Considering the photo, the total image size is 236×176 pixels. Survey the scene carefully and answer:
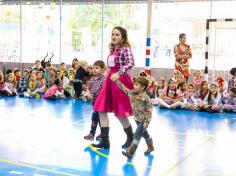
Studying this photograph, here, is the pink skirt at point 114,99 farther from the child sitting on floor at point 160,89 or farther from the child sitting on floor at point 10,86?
the child sitting on floor at point 10,86

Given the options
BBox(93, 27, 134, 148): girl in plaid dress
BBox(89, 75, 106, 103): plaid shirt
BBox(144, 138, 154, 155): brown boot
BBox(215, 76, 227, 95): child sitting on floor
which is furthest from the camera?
BBox(215, 76, 227, 95): child sitting on floor

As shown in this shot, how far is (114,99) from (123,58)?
55 cm

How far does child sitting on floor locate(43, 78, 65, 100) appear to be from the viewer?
10461mm

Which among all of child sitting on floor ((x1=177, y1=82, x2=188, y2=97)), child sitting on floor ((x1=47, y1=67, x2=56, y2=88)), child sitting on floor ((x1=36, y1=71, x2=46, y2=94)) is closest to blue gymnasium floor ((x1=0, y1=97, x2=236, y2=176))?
child sitting on floor ((x1=177, y1=82, x2=188, y2=97))

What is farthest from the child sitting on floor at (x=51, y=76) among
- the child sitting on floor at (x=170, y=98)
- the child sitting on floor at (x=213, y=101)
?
the child sitting on floor at (x=213, y=101)

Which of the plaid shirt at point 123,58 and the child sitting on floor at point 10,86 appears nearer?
the plaid shirt at point 123,58

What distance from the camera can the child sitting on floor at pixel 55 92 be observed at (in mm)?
10461

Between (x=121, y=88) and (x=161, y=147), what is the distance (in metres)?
1.21

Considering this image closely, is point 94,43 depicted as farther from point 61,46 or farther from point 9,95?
point 9,95

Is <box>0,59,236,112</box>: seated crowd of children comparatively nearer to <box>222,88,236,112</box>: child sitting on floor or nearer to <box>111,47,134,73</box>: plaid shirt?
<box>222,88,236,112</box>: child sitting on floor

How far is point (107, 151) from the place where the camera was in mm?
5203

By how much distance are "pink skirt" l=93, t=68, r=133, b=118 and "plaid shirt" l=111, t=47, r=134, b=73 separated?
107 millimetres

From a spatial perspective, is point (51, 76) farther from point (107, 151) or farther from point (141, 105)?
point (141, 105)

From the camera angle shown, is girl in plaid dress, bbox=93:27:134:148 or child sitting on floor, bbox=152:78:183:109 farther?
child sitting on floor, bbox=152:78:183:109
